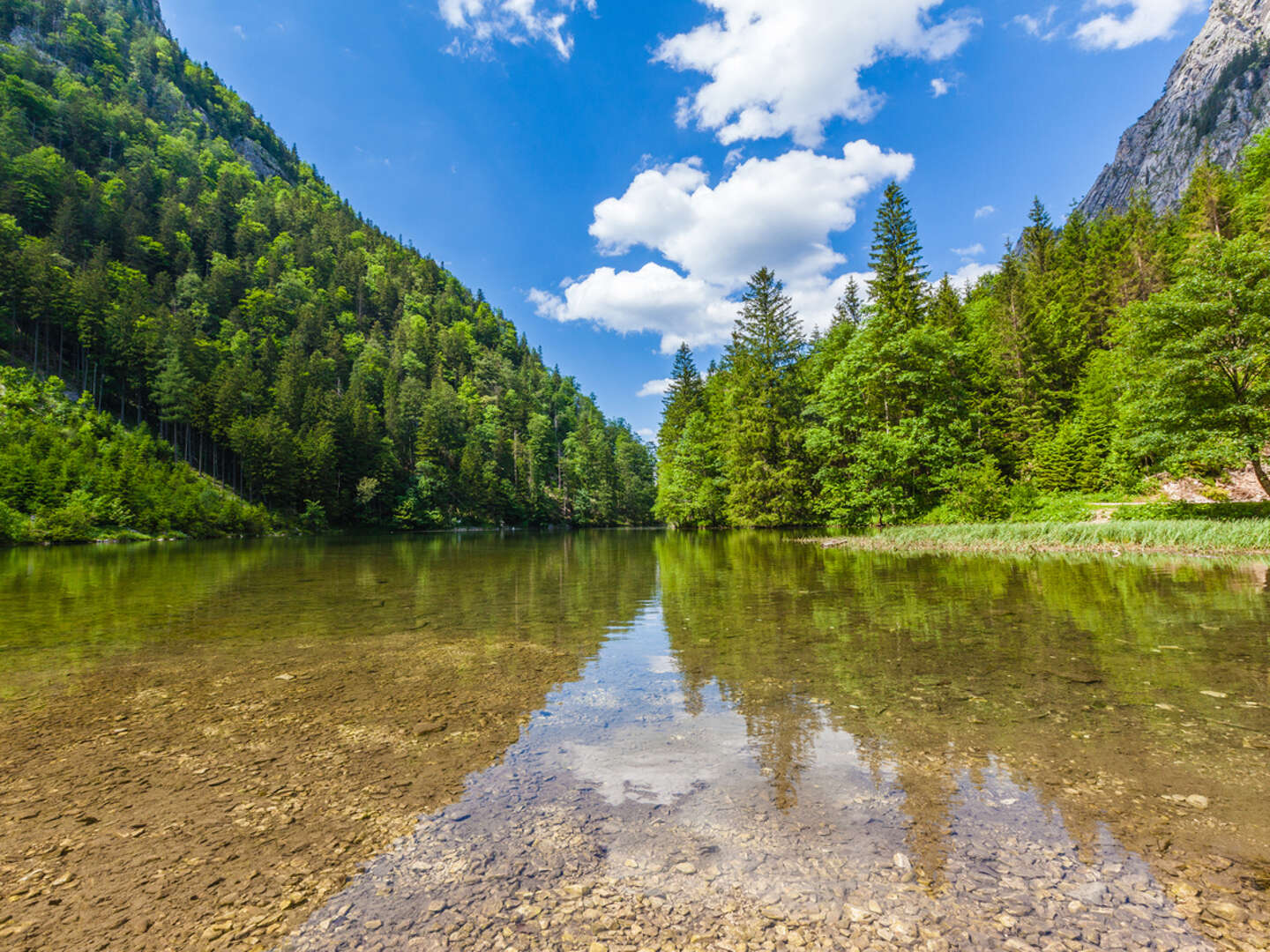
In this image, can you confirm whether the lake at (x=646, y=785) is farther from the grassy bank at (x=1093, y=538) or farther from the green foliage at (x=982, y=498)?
the green foliage at (x=982, y=498)

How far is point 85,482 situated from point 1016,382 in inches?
2490

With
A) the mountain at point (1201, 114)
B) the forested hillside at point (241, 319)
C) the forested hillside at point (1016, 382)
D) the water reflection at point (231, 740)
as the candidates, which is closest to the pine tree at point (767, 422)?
the forested hillside at point (1016, 382)

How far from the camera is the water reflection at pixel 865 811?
238cm

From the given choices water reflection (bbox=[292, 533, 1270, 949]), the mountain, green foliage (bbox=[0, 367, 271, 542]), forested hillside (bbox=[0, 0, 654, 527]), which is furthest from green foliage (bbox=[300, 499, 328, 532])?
the mountain

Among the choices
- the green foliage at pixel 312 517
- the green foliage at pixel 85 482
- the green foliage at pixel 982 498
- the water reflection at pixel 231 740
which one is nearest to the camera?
the water reflection at pixel 231 740

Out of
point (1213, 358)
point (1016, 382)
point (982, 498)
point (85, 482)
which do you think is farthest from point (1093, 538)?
point (85, 482)

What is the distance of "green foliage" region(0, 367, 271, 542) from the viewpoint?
3269 cm

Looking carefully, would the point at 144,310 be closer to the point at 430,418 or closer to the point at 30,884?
the point at 430,418

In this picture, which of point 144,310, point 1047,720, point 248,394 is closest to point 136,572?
point 1047,720

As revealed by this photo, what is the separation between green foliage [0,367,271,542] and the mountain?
5326 inches

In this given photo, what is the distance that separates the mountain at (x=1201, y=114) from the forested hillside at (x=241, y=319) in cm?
11297

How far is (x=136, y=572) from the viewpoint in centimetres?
1795

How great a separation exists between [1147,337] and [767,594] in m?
23.7

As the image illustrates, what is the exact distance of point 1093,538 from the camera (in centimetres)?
1959
